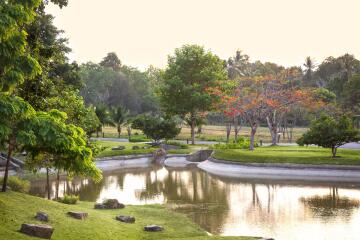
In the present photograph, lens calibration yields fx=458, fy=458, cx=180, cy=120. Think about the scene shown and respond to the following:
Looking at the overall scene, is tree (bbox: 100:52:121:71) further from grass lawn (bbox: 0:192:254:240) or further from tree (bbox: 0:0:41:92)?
tree (bbox: 0:0:41:92)

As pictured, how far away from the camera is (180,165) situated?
60.3 m

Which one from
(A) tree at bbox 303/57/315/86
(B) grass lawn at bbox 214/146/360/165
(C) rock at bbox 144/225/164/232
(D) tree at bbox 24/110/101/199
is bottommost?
(C) rock at bbox 144/225/164/232

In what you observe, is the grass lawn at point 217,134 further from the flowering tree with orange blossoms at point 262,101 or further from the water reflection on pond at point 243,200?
the water reflection on pond at point 243,200

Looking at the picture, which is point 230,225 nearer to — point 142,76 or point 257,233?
point 257,233

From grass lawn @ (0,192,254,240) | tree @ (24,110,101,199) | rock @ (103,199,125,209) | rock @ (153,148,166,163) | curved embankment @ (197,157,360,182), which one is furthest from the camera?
rock @ (153,148,166,163)

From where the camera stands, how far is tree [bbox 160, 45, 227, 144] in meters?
77.6

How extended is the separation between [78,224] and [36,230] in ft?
11.6

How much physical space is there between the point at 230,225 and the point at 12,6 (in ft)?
53.3

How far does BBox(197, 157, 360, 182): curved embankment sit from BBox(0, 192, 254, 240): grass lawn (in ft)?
75.4

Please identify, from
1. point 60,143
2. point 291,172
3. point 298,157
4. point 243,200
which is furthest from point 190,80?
point 60,143

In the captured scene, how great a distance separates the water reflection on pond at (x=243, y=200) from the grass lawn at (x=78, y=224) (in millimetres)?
2390

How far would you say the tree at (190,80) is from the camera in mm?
77562

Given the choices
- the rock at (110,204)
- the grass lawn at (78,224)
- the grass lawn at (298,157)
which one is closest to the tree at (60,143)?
the grass lawn at (78,224)

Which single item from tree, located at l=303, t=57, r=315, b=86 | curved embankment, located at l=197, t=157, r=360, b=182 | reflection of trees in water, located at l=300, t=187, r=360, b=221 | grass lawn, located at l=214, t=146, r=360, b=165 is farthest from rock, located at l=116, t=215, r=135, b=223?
tree, located at l=303, t=57, r=315, b=86
